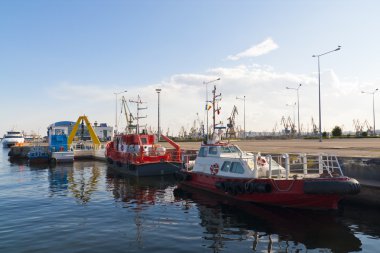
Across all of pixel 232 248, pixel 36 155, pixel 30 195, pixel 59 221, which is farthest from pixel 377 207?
pixel 36 155

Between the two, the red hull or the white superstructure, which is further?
the white superstructure

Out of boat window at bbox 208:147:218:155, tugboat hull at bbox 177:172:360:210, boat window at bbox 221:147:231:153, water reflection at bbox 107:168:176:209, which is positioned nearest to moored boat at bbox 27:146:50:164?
water reflection at bbox 107:168:176:209

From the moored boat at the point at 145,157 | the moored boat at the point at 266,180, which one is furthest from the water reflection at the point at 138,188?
the moored boat at the point at 266,180

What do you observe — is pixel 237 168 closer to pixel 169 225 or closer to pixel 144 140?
pixel 169 225

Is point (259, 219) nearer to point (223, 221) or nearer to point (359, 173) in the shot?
point (223, 221)

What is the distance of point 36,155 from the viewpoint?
1815 inches

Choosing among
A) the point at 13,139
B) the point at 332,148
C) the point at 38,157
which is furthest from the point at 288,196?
the point at 13,139

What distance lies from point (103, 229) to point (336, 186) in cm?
1033

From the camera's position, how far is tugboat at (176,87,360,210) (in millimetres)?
15070

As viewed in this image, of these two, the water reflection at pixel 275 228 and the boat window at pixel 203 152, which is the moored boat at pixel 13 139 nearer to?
the boat window at pixel 203 152

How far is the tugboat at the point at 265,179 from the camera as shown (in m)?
15.1

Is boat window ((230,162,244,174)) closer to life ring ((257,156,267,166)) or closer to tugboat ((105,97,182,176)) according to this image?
life ring ((257,156,267,166))

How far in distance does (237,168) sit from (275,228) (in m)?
5.77

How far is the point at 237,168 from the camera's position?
19188 mm
